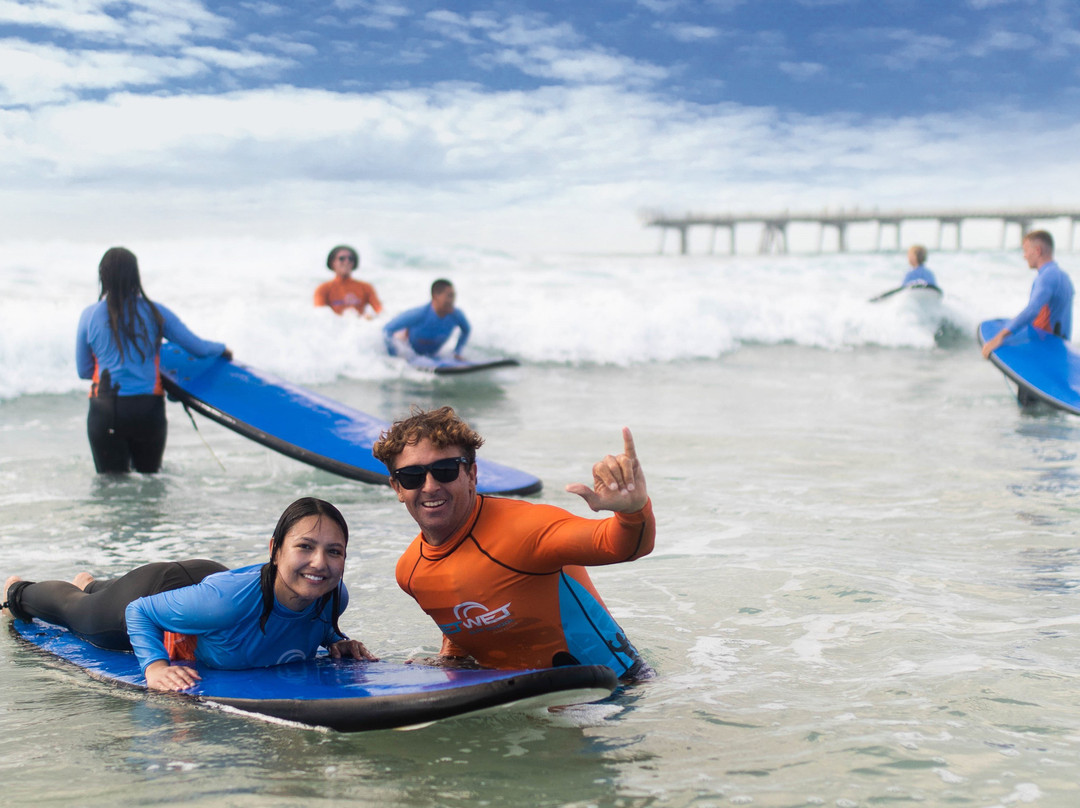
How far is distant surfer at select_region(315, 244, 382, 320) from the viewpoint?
464 inches

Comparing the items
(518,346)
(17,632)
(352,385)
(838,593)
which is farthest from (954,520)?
(518,346)

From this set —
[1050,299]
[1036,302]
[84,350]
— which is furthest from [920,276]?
[84,350]

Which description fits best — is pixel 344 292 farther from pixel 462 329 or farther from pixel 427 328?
pixel 462 329

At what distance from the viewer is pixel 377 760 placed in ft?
8.98

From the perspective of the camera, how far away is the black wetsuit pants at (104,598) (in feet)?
11.8

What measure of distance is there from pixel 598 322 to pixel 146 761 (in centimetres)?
1443

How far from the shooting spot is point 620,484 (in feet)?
7.79

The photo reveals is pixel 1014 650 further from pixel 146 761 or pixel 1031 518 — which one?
pixel 146 761

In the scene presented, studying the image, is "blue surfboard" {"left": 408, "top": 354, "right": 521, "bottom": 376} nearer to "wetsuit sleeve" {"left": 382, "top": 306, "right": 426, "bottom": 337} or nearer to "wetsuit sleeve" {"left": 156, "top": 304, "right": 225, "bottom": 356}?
"wetsuit sleeve" {"left": 382, "top": 306, "right": 426, "bottom": 337}

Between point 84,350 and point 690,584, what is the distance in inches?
159

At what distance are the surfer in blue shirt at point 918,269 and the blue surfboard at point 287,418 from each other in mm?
11511

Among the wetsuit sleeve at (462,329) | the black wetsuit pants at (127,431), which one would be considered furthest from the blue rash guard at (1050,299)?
the black wetsuit pants at (127,431)

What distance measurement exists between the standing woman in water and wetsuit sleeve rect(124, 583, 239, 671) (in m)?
3.35

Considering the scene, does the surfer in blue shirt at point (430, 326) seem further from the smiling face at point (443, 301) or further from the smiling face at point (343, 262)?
the smiling face at point (343, 262)
